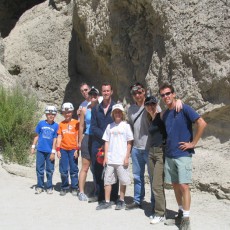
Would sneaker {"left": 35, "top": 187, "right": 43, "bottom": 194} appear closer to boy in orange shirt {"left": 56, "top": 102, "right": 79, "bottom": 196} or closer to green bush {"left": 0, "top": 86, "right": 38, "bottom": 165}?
boy in orange shirt {"left": 56, "top": 102, "right": 79, "bottom": 196}

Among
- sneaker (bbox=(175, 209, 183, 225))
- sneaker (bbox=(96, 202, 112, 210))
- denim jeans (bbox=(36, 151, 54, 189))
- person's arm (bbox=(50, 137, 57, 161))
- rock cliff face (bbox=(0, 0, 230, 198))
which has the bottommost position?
sneaker (bbox=(96, 202, 112, 210))

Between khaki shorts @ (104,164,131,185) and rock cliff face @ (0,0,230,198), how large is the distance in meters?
1.50

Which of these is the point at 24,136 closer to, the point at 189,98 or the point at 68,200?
the point at 68,200

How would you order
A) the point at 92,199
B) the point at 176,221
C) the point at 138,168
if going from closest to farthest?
the point at 176,221 → the point at 138,168 → the point at 92,199

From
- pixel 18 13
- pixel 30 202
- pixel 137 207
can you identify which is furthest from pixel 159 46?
pixel 18 13

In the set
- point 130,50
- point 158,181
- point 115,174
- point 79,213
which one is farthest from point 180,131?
point 130,50

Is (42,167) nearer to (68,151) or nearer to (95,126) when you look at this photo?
(68,151)

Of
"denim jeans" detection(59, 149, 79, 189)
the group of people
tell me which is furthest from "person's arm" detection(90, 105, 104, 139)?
"denim jeans" detection(59, 149, 79, 189)

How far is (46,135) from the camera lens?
244 inches

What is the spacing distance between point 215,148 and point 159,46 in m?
1.87

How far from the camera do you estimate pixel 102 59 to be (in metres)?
8.53

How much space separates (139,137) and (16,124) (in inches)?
145

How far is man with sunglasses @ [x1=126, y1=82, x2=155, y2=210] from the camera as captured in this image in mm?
5219

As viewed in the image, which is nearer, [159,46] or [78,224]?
[78,224]
